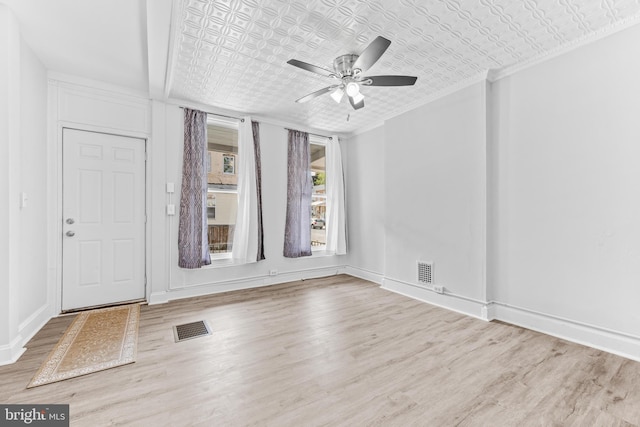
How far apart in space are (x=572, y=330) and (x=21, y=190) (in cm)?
518

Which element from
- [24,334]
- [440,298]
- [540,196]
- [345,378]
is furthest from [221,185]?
[540,196]

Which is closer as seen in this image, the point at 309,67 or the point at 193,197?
the point at 309,67

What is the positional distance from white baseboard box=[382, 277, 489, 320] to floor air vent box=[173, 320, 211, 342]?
267cm

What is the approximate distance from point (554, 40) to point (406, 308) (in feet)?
10.2

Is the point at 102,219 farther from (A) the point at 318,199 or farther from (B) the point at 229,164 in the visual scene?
(A) the point at 318,199

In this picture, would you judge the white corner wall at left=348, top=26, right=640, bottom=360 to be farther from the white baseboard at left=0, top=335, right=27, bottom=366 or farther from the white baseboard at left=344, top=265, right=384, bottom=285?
the white baseboard at left=0, top=335, right=27, bottom=366

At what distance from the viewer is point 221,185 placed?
4.23 meters

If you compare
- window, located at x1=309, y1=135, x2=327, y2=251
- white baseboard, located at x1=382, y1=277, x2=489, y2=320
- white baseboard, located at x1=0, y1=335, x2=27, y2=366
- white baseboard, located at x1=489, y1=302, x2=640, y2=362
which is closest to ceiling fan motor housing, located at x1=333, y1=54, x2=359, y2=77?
window, located at x1=309, y1=135, x2=327, y2=251

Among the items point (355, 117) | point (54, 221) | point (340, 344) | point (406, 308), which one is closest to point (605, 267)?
point (406, 308)

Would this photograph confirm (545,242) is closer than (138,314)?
Yes

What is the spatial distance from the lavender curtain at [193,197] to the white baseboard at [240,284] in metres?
0.39

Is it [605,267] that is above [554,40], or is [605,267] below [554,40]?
below

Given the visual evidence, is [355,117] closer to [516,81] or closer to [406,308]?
Result: [516,81]

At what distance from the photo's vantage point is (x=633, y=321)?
2.25 m
